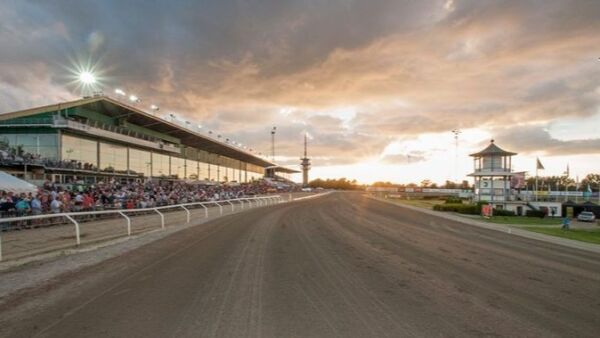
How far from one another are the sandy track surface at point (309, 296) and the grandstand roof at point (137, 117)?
3067 centimetres

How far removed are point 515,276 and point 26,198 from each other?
1895 cm

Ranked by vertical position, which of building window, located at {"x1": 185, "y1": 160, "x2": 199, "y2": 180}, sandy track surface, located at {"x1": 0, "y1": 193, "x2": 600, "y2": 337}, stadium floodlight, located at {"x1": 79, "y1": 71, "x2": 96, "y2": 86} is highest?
stadium floodlight, located at {"x1": 79, "y1": 71, "x2": 96, "y2": 86}

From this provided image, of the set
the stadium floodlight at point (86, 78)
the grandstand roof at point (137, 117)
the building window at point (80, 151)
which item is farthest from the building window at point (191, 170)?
the stadium floodlight at point (86, 78)

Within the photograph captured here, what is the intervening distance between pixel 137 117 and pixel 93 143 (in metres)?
8.49

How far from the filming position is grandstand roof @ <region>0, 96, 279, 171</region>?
35047mm

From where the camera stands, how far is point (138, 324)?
5.03 meters

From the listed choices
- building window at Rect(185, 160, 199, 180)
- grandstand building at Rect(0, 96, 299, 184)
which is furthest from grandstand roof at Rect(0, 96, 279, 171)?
building window at Rect(185, 160, 199, 180)

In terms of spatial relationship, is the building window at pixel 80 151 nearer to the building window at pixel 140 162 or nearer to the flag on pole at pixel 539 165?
the building window at pixel 140 162

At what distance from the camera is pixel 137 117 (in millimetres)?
47312

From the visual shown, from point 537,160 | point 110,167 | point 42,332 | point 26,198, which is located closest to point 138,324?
point 42,332

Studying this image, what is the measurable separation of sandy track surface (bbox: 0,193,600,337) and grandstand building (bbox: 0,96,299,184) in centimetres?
2615

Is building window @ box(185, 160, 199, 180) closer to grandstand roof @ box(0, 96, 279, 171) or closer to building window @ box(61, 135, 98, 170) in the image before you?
grandstand roof @ box(0, 96, 279, 171)

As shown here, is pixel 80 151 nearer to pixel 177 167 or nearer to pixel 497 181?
pixel 177 167

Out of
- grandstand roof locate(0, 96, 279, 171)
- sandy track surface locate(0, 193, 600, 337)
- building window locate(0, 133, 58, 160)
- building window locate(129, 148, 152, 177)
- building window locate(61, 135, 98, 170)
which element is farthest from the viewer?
building window locate(129, 148, 152, 177)
